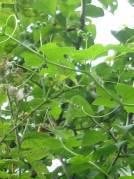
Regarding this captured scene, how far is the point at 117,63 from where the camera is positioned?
1451 mm

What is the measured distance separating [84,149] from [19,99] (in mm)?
238

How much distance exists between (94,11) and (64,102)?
0.41 m

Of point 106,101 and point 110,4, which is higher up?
point 110,4

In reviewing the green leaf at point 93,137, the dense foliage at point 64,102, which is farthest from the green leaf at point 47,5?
the green leaf at point 93,137

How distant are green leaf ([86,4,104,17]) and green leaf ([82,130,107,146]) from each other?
477 millimetres

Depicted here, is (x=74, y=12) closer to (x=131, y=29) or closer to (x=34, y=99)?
(x=131, y=29)

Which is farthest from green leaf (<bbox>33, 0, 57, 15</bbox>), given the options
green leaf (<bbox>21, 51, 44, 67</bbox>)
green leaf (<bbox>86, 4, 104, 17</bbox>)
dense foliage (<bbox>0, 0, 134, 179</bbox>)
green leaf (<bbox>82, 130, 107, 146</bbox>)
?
green leaf (<bbox>82, 130, 107, 146</bbox>)

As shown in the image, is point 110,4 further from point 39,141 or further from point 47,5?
point 39,141

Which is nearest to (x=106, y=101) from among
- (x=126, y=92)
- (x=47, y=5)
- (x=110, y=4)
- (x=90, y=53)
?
(x=126, y=92)

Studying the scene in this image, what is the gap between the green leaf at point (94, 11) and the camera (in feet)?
5.36

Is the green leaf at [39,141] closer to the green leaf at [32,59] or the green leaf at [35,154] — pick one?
the green leaf at [35,154]

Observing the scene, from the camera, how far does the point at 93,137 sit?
4.31 ft

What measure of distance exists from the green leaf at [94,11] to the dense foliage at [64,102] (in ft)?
0.14

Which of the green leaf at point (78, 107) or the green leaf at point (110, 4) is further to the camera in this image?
the green leaf at point (110, 4)
